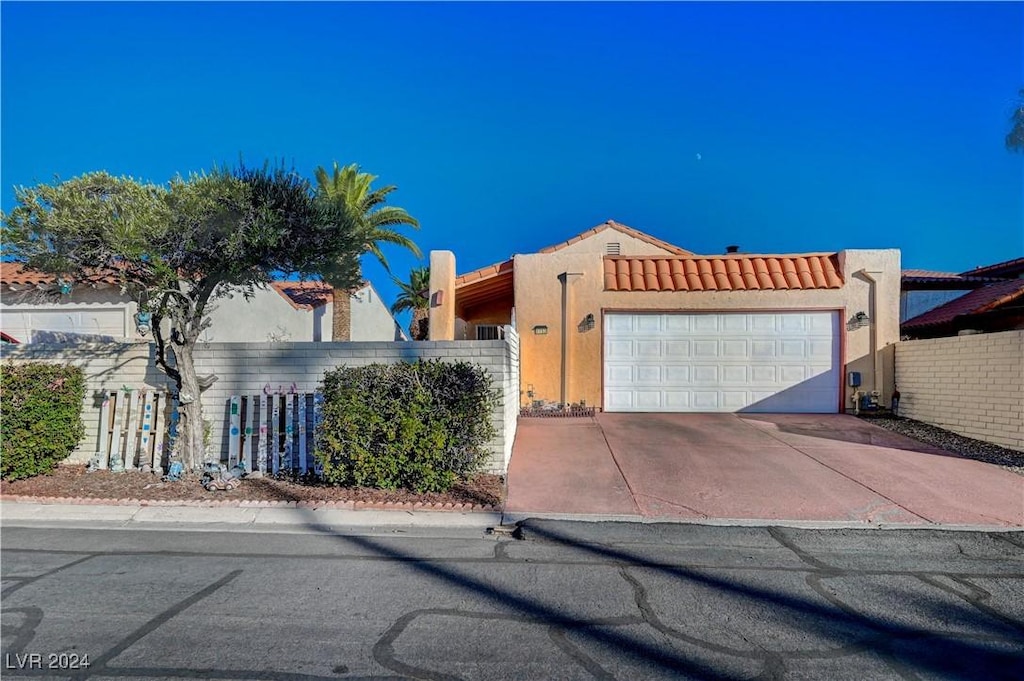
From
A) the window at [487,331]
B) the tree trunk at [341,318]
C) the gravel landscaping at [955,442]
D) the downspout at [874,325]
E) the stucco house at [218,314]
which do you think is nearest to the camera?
the gravel landscaping at [955,442]

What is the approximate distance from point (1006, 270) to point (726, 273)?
45.3ft

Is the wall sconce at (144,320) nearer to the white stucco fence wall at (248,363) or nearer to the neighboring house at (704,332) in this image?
the white stucco fence wall at (248,363)

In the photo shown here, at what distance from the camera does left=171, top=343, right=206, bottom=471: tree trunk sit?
758 cm

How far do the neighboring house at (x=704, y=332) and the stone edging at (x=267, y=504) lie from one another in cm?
637

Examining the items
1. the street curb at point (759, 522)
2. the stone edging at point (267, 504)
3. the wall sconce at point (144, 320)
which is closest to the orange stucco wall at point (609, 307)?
the stone edging at point (267, 504)

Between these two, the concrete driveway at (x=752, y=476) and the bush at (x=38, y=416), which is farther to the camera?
the bush at (x=38, y=416)

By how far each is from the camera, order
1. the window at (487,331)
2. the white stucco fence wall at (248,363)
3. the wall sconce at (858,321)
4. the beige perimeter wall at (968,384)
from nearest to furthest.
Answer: the white stucco fence wall at (248,363)
the beige perimeter wall at (968,384)
the wall sconce at (858,321)
the window at (487,331)

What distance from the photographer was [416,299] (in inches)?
1197

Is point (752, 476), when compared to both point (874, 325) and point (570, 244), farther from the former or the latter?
point (570, 244)

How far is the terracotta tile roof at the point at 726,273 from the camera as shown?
1288cm

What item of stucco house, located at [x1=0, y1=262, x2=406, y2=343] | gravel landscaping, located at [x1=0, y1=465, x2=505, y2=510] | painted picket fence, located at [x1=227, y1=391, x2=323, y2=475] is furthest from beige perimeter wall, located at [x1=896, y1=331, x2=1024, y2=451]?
stucco house, located at [x1=0, y1=262, x2=406, y2=343]

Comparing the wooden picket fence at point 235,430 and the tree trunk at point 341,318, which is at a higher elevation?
the tree trunk at point 341,318

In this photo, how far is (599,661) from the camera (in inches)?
129

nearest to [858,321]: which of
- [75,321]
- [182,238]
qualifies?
[182,238]
